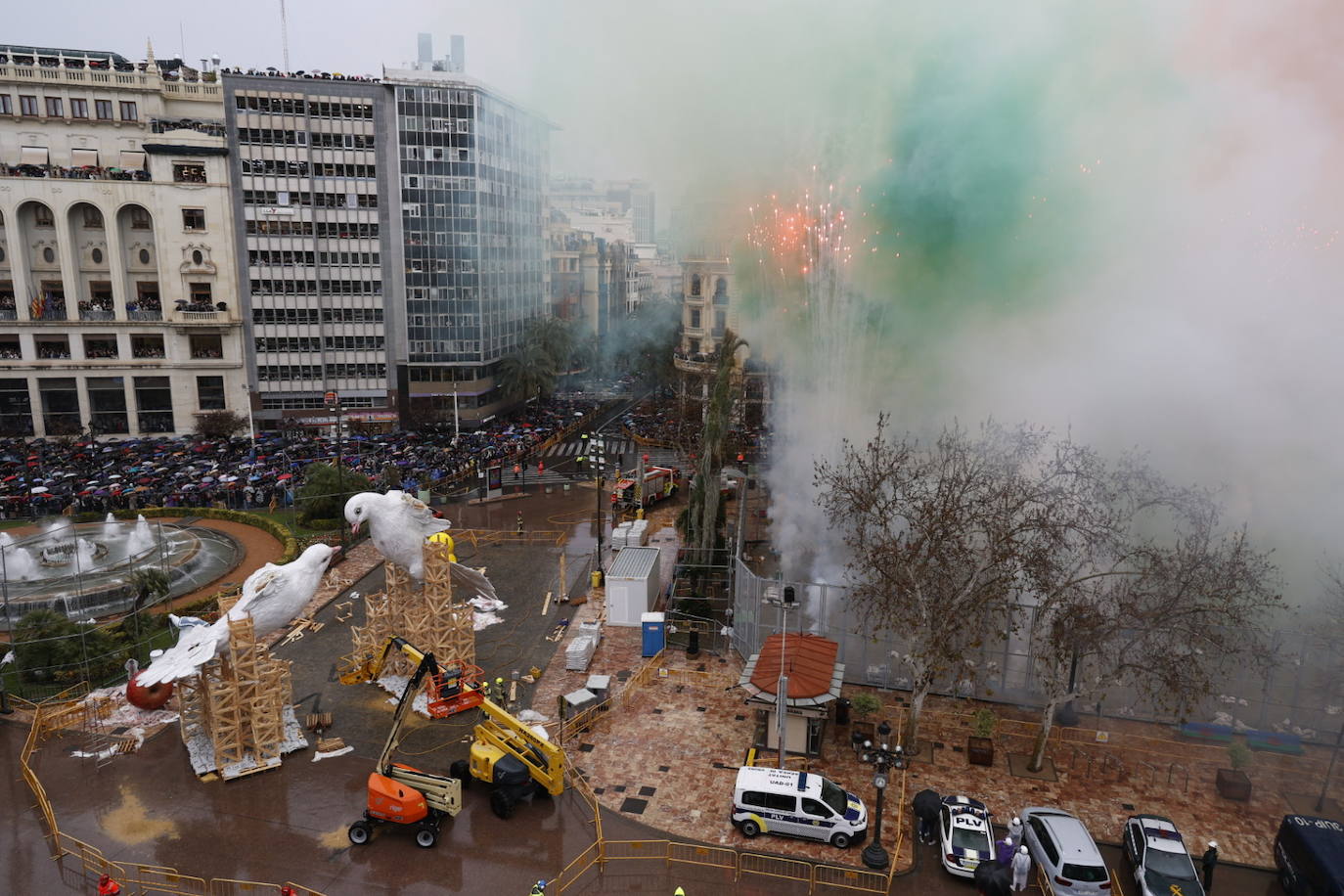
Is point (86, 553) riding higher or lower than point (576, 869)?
higher

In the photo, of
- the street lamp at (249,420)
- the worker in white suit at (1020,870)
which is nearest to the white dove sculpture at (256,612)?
the worker in white suit at (1020,870)

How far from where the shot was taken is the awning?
2472 inches

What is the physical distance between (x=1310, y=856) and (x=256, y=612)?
23598mm

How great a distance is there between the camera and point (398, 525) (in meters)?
24.3

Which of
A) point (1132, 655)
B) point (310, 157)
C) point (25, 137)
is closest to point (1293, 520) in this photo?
point (1132, 655)

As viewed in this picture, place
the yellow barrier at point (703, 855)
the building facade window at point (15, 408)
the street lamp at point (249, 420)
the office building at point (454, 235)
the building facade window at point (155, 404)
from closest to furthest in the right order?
1. the yellow barrier at point (703, 855)
2. the street lamp at point (249, 420)
3. the building facade window at point (15, 408)
4. the office building at point (454, 235)
5. the building facade window at point (155, 404)

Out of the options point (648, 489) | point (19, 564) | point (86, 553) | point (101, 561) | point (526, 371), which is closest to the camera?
point (19, 564)

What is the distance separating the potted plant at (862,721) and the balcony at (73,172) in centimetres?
6388

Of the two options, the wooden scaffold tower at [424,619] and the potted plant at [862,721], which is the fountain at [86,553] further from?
the potted plant at [862,721]

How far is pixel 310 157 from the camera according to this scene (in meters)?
63.3

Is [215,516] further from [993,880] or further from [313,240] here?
[993,880]

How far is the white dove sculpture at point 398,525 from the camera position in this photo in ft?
79.5

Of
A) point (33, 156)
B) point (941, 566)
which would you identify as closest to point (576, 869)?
point (941, 566)

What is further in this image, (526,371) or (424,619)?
(526,371)
